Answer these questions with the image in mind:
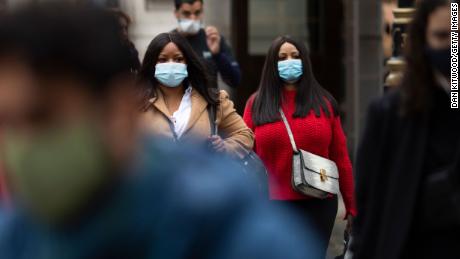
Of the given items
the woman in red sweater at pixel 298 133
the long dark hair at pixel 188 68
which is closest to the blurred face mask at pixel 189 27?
the woman in red sweater at pixel 298 133

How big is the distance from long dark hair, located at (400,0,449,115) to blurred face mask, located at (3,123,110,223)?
6.63 ft

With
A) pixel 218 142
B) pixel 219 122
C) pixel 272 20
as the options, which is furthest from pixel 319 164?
pixel 272 20

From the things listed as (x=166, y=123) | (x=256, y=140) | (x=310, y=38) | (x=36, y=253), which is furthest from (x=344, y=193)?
(x=310, y=38)

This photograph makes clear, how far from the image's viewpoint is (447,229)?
3.46 metres

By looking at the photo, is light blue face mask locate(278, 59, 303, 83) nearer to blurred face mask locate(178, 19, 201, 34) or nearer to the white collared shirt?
the white collared shirt

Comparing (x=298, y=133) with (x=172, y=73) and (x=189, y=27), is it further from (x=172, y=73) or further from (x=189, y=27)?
(x=189, y=27)

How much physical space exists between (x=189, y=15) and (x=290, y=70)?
2286 mm

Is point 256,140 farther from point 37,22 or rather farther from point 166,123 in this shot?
point 37,22

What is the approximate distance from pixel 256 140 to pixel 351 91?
7.99m

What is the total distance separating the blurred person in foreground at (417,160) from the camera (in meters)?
3.44

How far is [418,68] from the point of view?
3568 millimetres

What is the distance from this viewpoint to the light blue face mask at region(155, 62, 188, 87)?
5.84 m

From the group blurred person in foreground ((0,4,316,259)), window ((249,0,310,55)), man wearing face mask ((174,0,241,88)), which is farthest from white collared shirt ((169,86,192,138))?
window ((249,0,310,55))

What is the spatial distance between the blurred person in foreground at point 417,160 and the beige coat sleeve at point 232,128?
2269mm
